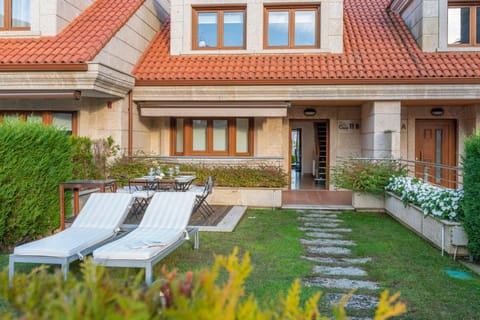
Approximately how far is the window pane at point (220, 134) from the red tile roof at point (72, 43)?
4.50 m

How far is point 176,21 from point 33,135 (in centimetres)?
856

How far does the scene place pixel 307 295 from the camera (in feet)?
16.9

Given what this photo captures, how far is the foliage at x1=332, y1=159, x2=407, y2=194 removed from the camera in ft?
38.7

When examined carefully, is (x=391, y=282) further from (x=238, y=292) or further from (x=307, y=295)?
(x=238, y=292)

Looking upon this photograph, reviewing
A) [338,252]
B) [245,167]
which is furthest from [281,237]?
[245,167]

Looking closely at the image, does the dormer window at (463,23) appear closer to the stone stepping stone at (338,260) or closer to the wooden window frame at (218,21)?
the wooden window frame at (218,21)

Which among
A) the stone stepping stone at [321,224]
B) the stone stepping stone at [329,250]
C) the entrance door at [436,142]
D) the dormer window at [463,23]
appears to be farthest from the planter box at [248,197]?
the dormer window at [463,23]

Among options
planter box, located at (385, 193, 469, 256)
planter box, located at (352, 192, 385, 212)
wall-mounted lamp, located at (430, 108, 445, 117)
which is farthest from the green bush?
wall-mounted lamp, located at (430, 108, 445, 117)

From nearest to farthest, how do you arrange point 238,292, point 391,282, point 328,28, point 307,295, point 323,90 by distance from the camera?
point 238,292
point 307,295
point 391,282
point 323,90
point 328,28

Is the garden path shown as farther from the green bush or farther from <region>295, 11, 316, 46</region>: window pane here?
<region>295, 11, 316, 46</region>: window pane

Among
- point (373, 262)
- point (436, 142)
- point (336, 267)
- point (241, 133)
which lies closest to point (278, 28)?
point (241, 133)

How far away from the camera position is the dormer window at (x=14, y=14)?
12.8 meters

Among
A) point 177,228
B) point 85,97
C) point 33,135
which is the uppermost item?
point 85,97

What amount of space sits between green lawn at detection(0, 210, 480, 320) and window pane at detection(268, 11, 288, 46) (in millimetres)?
7111
